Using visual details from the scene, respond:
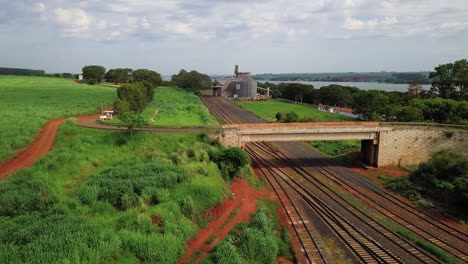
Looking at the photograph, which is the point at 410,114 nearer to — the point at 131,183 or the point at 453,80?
the point at 453,80

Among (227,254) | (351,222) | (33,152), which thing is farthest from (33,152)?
(351,222)

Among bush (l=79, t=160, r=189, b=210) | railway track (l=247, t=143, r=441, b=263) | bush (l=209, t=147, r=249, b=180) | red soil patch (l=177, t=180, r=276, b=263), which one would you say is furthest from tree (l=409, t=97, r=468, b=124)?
bush (l=79, t=160, r=189, b=210)

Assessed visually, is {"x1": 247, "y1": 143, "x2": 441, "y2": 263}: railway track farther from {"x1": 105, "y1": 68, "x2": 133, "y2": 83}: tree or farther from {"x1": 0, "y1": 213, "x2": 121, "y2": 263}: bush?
{"x1": 105, "y1": 68, "x2": 133, "y2": 83}: tree

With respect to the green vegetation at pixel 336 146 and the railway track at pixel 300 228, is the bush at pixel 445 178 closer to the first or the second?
the green vegetation at pixel 336 146

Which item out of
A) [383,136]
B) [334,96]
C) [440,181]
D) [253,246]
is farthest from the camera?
[334,96]

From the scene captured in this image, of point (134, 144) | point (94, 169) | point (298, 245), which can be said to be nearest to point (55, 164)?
point (94, 169)
